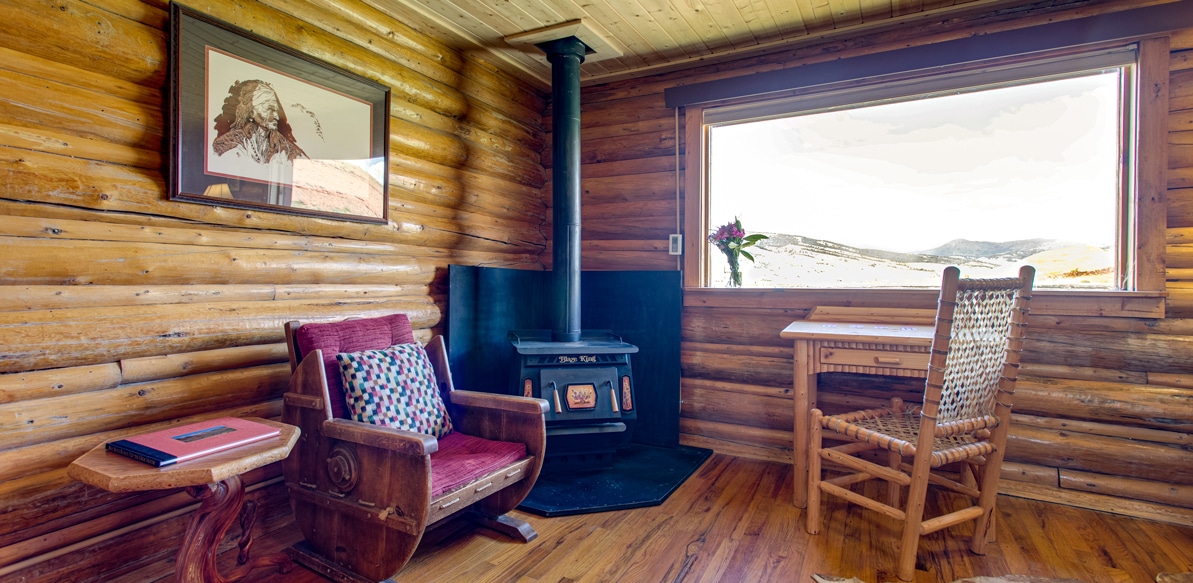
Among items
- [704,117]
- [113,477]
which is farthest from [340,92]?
[704,117]

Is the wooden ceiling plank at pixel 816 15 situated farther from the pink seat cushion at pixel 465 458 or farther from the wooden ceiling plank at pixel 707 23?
the pink seat cushion at pixel 465 458

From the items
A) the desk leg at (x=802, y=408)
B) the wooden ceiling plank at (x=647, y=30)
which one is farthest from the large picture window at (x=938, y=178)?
the desk leg at (x=802, y=408)

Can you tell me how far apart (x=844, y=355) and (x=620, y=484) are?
4.24ft

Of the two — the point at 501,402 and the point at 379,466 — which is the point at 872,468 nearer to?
the point at 501,402

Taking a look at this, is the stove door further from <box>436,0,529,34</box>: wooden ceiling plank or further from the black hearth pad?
<box>436,0,529,34</box>: wooden ceiling plank

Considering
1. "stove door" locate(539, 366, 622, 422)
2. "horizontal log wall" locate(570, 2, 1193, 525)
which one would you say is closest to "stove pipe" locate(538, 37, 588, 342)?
"stove door" locate(539, 366, 622, 422)

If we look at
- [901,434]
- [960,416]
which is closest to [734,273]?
[901,434]

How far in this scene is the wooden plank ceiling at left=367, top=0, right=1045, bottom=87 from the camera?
10.1ft

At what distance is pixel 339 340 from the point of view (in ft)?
7.93

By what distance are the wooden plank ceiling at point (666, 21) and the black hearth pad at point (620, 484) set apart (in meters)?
2.48

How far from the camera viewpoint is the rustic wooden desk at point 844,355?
254cm

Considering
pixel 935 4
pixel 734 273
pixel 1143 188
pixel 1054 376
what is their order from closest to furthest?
1. pixel 1143 188
2. pixel 1054 376
3. pixel 935 4
4. pixel 734 273

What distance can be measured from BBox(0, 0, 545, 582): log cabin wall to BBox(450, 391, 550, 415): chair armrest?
0.75 metres

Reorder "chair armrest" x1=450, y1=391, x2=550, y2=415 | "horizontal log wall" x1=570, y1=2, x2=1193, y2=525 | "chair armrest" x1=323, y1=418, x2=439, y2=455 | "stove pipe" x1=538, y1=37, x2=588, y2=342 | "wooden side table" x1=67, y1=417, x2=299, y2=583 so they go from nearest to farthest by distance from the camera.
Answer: "wooden side table" x1=67, y1=417, x2=299, y2=583, "chair armrest" x1=323, y1=418, x2=439, y2=455, "chair armrest" x1=450, y1=391, x2=550, y2=415, "horizontal log wall" x1=570, y1=2, x2=1193, y2=525, "stove pipe" x1=538, y1=37, x2=588, y2=342
